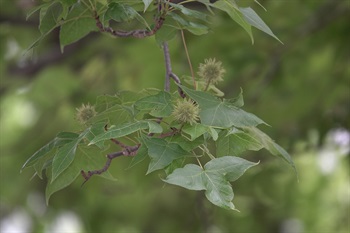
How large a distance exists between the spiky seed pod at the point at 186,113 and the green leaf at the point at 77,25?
373 millimetres

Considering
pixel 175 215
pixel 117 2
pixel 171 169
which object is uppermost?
pixel 117 2

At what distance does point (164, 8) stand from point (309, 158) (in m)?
3.51

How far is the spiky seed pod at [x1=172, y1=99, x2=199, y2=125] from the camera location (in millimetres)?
1639

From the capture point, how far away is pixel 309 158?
16.9ft

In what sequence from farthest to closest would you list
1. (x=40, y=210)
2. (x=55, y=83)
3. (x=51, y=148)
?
(x=40, y=210)
(x=55, y=83)
(x=51, y=148)

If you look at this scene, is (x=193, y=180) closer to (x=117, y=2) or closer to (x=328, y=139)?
(x=117, y=2)

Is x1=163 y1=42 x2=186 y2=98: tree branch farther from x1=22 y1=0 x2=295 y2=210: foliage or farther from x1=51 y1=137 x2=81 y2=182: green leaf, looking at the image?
x1=51 y1=137 x2=81 y2=182: green leaf

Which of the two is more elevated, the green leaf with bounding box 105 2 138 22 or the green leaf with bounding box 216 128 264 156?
the green leaf with bounding box 105 2 138 22

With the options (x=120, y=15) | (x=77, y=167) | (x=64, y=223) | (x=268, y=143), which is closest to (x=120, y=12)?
(x=120, y=15)

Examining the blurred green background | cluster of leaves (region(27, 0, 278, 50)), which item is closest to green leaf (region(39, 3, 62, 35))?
cluster of leaves (region(27, 0, 278, 50))

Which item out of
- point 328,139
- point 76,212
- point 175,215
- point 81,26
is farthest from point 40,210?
point 81,26

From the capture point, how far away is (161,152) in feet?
5.25

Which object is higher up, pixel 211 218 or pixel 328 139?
pixel 328 139

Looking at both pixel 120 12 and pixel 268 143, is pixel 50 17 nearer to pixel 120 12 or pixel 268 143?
pixel 120 12
